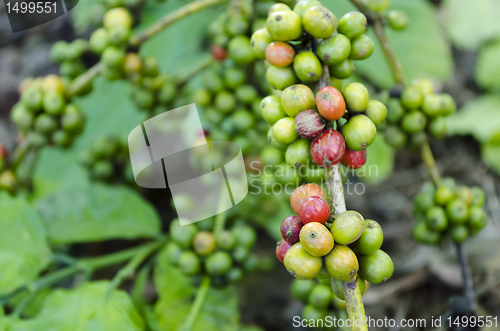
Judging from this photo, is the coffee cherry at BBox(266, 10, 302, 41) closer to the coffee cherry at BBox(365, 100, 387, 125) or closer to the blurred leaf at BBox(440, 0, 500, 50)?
the coffee cherry at BBox(365, 100, 387, 125)

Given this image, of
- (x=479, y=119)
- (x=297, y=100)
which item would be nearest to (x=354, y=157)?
(x=297, y=100)

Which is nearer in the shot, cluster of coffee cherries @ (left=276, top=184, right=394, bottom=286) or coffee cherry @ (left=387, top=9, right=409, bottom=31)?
cluster of coffee cherries @ (left=276, top=184, right=394, bottom=286)

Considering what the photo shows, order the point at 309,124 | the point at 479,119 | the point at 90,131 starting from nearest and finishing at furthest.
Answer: the point at 309,124, the point at 90,131, the point at 479,119

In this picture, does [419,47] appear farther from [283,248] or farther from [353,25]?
[283,248]

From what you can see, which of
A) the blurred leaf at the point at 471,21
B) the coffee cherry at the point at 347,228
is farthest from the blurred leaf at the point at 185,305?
the blurred leaf at the point at 471,21

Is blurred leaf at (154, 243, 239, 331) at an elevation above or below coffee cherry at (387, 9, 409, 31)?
below

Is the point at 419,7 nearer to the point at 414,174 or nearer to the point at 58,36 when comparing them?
the point at 414,174

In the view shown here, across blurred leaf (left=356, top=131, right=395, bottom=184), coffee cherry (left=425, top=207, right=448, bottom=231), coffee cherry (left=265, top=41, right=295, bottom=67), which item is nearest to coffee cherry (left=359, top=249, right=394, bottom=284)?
coffee cherry (left=265, top=41, right=295, bottom=67)
